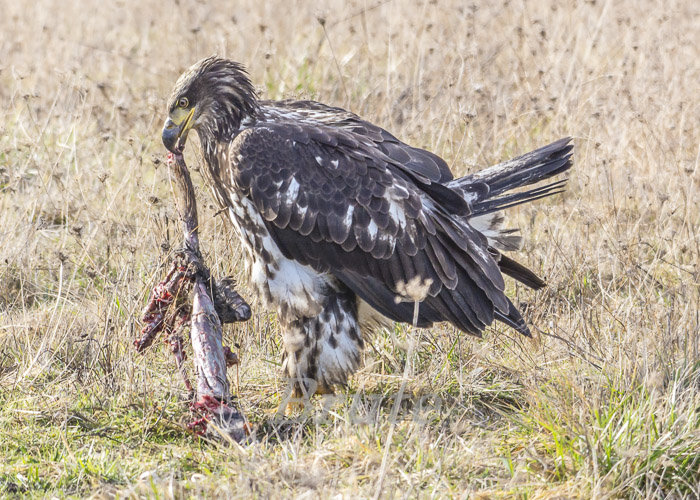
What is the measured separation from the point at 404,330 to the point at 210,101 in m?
1.56

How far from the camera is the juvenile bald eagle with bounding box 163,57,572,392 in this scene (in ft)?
14.3

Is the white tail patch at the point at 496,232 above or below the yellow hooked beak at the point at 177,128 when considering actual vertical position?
below

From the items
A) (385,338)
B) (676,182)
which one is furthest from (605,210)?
(385,338)

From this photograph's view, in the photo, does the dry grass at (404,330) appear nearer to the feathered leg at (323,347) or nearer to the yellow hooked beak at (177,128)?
the feathered leg at (323,347)

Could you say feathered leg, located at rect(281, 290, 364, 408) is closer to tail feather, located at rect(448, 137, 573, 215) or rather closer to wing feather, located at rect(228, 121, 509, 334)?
wing feather, located at rect(228, 121, 509, 334)

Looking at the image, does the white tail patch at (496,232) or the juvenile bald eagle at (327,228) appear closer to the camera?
the juvenile bald eagle at (327,228)

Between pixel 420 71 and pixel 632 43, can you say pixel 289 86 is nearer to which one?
pixel 420 71

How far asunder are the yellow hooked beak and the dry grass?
2.04 ft

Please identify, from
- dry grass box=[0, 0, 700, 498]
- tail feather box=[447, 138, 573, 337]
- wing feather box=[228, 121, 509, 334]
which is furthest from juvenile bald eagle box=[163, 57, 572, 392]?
dry grass box=[0, 0, 700, 498]

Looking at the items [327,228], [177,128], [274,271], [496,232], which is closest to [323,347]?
[274,271]

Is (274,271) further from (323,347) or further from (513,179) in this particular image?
(513,179)

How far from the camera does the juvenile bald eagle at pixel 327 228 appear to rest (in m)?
4.35

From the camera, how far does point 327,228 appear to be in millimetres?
4371

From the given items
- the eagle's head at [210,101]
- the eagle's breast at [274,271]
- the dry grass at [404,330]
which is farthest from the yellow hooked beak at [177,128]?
the dry grass at [404,330]
